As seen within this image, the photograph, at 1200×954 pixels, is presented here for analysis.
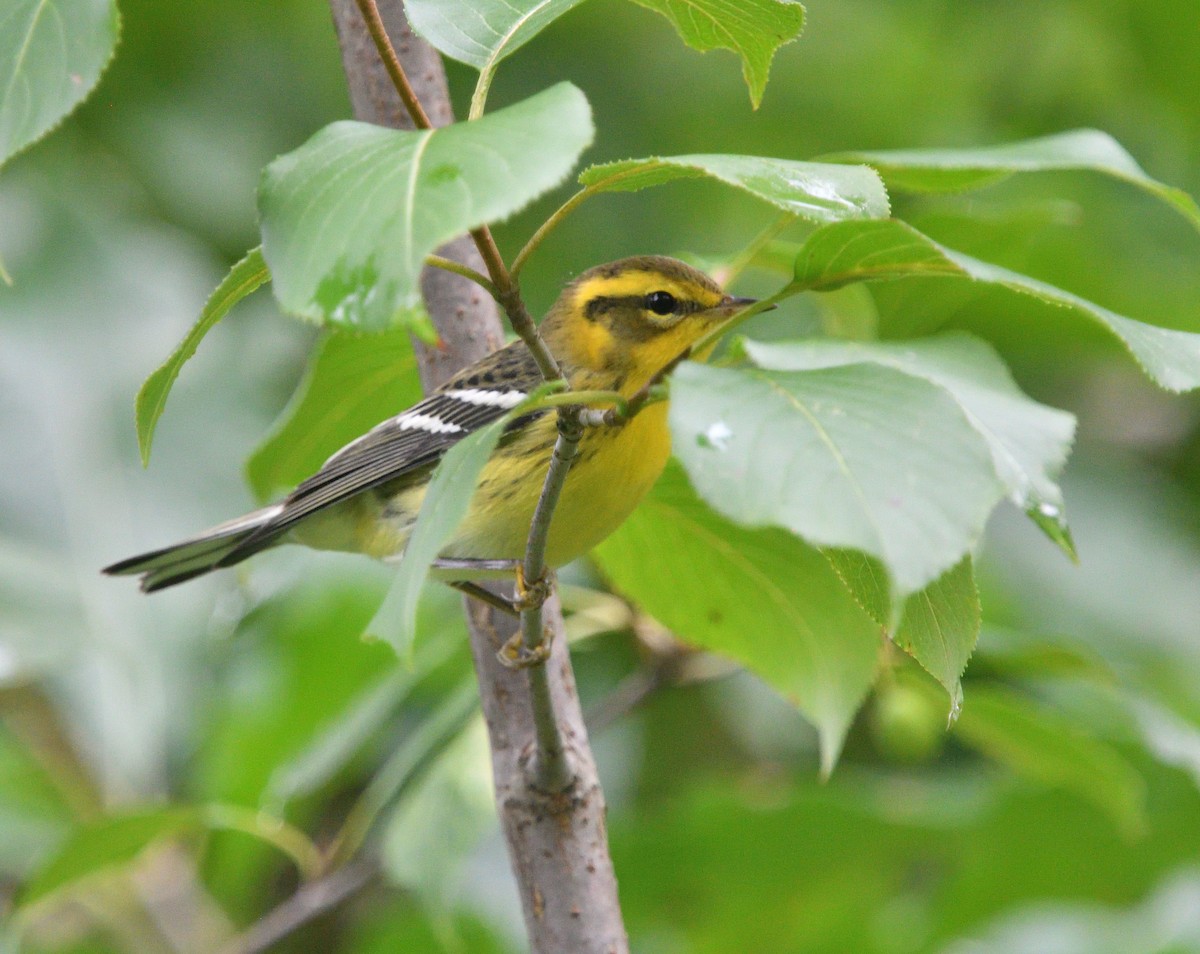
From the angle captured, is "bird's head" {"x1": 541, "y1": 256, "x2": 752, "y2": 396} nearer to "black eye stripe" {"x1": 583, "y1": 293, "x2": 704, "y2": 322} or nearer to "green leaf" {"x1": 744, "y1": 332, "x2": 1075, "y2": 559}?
"black eye stripe" {"x1": 583, "y1": 293, "x2": 704, "y2": 322}

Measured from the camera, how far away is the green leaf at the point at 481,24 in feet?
4.44

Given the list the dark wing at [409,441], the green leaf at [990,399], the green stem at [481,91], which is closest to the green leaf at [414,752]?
the dark wing at [409,441]

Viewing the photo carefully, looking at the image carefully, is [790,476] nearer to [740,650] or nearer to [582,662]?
[740,650]

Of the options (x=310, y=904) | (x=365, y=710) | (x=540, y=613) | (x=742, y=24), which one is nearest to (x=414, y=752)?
(x=365, y=710)

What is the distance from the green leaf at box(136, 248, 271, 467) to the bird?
30.9 inches

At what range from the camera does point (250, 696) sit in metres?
3.17

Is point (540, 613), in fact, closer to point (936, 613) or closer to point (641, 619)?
point (936, 613)

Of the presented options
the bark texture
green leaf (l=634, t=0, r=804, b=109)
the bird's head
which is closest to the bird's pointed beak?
the bird's head

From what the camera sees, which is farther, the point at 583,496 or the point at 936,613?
the point at 583,496

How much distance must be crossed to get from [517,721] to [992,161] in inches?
40.4

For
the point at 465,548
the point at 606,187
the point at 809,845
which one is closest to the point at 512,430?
the point at 465,548

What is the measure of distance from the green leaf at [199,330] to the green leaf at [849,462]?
0.45 meters

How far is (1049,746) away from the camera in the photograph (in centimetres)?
265

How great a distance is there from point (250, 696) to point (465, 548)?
1142mm
